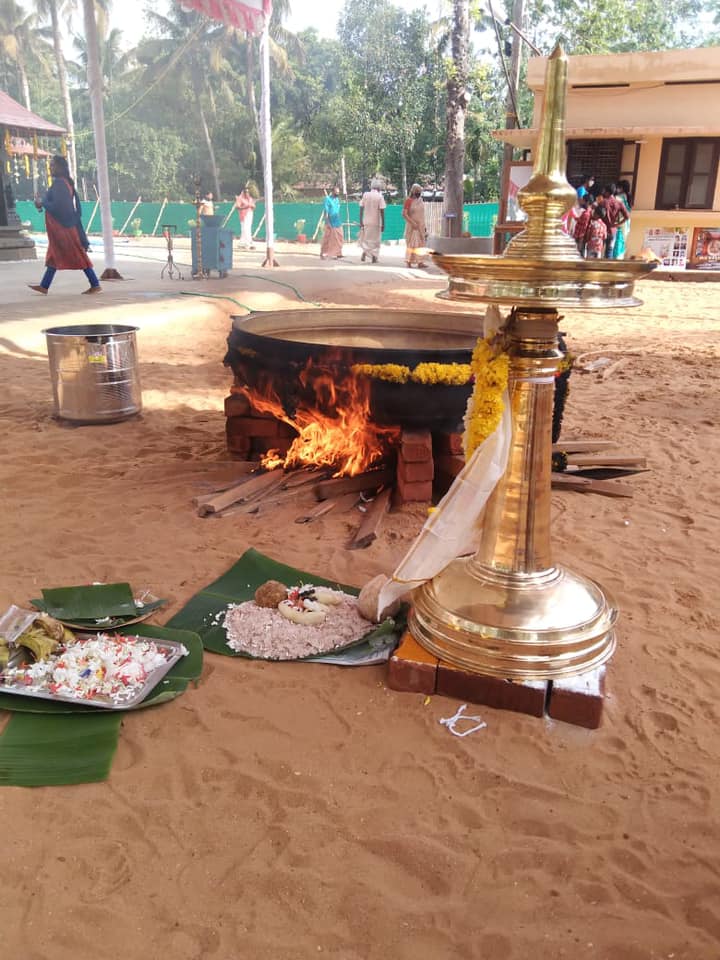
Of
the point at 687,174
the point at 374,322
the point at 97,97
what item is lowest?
the point at 374,322

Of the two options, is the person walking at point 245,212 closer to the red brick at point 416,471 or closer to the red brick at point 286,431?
the red brick at point 286,431

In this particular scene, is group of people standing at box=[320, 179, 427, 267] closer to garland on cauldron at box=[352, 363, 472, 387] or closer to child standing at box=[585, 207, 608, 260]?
child standing at box=[585, 207, 608, 260]

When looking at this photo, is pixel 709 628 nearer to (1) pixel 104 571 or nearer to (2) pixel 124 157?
(1) pixel 104 571

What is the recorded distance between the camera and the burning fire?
13.6 feet

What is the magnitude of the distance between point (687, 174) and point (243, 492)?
18.6 metres

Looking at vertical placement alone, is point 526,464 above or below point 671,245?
below

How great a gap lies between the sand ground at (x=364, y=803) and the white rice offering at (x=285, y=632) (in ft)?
0.28

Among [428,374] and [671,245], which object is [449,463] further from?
[671,245]

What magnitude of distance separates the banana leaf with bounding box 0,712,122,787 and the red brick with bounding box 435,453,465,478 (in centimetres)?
241

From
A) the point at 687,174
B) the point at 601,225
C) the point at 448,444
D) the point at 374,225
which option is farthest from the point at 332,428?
the point at 687,174

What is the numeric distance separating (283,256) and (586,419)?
18.6 metres

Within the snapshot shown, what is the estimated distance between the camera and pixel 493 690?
8.15 ft

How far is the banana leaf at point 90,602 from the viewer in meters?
2.97

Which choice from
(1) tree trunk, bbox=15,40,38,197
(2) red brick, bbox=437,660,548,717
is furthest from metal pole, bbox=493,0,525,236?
(1) tree trunk, bbox=15,40,38,197
